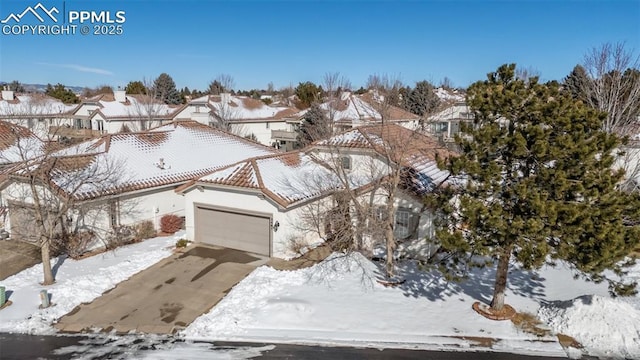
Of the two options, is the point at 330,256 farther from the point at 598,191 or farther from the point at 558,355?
the point at 598,191

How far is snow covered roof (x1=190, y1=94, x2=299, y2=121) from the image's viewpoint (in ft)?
153

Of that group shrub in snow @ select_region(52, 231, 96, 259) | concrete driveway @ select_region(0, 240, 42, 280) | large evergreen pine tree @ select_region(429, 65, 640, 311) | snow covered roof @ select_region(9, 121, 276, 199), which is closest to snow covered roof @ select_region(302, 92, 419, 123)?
snow covered roof @ select_region(9, 121, 276, 199)

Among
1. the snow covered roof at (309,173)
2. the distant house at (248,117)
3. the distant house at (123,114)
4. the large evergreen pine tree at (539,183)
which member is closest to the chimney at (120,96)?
the distant house at (123,114)

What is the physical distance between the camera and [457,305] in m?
13.9

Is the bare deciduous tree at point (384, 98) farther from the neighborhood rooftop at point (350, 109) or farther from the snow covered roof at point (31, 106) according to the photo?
the snow covered roof at point (31, 106)

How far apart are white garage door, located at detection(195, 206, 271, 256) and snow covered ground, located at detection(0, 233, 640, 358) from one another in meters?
2.22

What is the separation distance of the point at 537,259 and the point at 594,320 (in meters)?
3.64

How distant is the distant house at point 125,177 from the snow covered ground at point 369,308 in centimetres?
286

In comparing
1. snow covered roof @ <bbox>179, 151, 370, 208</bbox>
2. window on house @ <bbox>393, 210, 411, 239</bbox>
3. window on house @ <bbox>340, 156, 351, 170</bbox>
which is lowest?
window on house @ <bbox>393, 210, 411, 239</bbox>

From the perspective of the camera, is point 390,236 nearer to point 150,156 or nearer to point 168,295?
point 168,295

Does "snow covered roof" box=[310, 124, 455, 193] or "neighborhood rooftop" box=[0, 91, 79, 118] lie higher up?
"neighborhood rooftop" box=[0, 91, 79, 118]

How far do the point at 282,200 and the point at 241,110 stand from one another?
1329 inches

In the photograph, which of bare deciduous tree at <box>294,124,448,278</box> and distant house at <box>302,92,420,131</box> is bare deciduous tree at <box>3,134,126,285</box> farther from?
distant house at <box>302,92,420,131</box>

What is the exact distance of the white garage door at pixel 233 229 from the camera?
19.0 m
